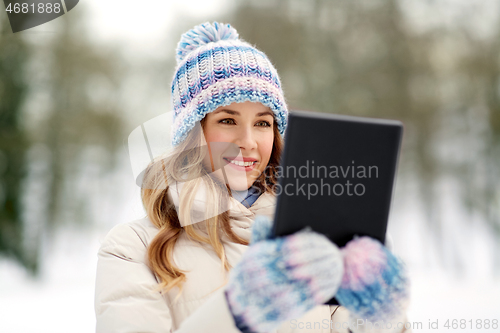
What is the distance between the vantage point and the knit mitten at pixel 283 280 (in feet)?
1.58

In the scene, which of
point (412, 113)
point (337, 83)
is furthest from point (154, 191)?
point (412, 113)

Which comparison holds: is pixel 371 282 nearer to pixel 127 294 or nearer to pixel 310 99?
pixel 127 294

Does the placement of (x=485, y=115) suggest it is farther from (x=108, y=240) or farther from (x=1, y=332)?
(x=1, y=332)

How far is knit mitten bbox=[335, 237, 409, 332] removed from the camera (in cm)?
51

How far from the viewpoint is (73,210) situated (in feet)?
10.1

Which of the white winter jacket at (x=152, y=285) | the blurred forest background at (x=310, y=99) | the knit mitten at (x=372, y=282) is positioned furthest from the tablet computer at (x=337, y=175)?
the blurred forest background at (x=310, y=99)

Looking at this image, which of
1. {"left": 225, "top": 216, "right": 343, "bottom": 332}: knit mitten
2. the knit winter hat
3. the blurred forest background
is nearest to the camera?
{"left": 225, "top": 216, "right": 343, "bottom": 332}: knit mitten

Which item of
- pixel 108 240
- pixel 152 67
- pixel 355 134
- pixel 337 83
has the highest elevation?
Result: pixel 152 67

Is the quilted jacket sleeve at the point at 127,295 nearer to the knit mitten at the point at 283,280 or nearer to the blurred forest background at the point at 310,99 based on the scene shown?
the knit mitten at the point at 283,280

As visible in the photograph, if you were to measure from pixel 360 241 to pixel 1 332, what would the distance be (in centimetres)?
234

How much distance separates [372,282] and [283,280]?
0.13m

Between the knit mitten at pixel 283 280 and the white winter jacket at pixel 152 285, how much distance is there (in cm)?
17

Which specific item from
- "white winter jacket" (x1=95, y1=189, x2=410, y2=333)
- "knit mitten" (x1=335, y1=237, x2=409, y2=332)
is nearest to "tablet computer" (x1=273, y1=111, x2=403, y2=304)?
"knit mitten" (x1=335, y1=237, x2=409, y2=332)

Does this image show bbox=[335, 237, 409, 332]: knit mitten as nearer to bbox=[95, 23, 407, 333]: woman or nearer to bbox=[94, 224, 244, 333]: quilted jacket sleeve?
bbox=[95, 23, 407, 333]: woman
